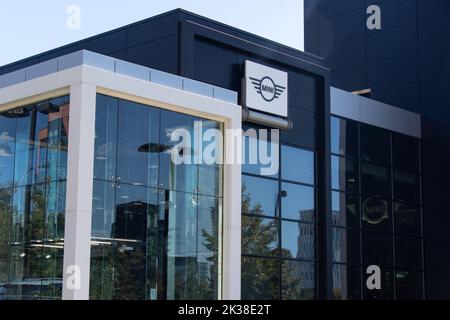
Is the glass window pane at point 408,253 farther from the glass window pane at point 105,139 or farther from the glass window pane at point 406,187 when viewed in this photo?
the glass window pane at point 105,139

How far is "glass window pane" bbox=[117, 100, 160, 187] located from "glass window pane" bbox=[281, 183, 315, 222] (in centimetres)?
666

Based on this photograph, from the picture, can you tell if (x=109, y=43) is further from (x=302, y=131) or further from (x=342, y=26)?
(x=342, y=26)

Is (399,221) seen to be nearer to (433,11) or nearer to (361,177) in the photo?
(361,177)

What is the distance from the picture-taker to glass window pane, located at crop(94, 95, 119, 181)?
18.2m

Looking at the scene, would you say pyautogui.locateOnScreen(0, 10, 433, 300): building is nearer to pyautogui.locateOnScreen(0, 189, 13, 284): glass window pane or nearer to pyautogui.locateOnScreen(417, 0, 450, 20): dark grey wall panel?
pyautogui.locateOnScreen(0, 189, 13, 284): glass window pane

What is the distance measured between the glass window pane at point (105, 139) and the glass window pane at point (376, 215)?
41.6 feet

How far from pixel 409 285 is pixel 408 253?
1147mm

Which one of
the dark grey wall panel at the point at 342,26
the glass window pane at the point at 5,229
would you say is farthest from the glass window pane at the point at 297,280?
the dark grey wall panel at the point at 342,26

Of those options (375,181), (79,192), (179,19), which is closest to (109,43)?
(179,19)

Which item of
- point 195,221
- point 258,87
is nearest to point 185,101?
point 195,221

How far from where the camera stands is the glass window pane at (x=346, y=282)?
89.5ft

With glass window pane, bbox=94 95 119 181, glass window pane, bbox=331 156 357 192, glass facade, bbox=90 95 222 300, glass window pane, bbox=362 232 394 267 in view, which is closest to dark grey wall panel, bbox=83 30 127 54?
glass facade, bbox=90 95 222 300

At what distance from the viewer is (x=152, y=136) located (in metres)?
19.4

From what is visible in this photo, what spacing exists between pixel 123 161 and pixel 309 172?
28.8 feet
